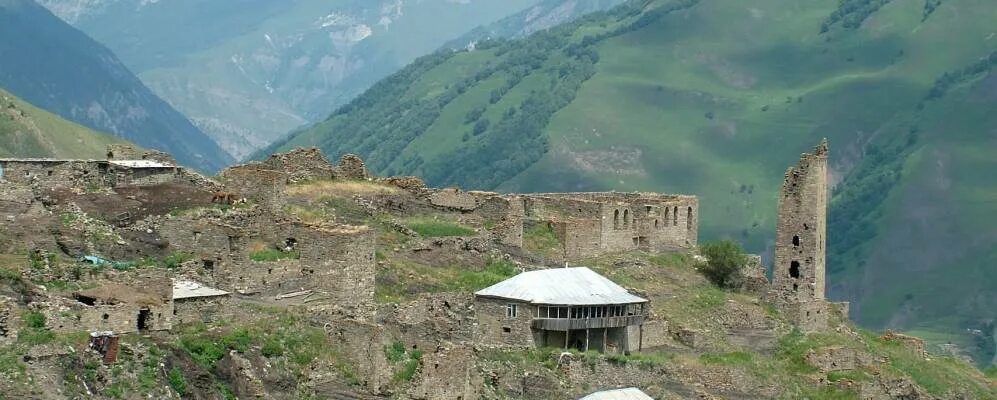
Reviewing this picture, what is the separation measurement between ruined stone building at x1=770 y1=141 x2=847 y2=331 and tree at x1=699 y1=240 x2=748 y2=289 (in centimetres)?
143

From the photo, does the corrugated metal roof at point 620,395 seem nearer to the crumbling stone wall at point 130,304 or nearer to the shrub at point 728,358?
the shrub at point 728,358

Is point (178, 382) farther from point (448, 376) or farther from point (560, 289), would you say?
point (560, 289)

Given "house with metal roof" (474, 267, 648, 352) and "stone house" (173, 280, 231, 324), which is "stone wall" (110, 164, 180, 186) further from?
"house with metal roof" (474, 267, 648, 352)

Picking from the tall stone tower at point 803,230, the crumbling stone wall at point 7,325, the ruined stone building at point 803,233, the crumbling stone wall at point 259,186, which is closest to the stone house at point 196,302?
the crumbling stone wall at point 7,325

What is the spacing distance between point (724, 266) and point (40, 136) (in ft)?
207

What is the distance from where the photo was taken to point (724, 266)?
266ft

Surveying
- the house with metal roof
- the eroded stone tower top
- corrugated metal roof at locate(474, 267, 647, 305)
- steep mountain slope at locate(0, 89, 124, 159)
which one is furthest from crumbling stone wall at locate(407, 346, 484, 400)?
steep mountain slope at locate(0, 89, 124, 159)

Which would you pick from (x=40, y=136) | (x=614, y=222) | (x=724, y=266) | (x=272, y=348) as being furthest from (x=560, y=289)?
(x=40, y=136)

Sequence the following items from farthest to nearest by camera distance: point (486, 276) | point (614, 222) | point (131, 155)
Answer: point (614, 222) → point (131, 155) → point (486, 276)

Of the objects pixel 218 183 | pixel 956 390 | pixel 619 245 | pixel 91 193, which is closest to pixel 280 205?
pixel 218 183

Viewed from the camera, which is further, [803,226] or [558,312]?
[803,226]

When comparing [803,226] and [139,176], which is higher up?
[803,226]

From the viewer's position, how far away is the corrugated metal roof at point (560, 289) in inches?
2628

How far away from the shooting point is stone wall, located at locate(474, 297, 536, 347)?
66250mm
